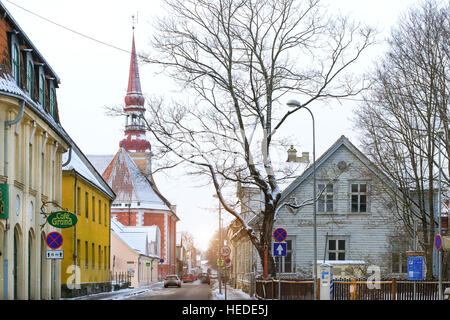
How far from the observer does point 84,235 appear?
37.1 metres

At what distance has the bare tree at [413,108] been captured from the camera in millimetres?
27328

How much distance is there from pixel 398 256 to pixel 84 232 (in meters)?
18.0

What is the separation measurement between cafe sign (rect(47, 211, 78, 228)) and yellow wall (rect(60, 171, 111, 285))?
9.54 meters

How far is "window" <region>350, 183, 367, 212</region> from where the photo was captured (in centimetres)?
4119

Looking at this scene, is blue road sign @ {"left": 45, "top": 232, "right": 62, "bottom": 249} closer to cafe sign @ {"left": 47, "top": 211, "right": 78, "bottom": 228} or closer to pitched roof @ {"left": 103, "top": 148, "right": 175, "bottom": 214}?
cafe sign @ {"left": 47, "top": 211, "right": 78, "bottom": 228}

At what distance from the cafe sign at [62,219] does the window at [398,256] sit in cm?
2230

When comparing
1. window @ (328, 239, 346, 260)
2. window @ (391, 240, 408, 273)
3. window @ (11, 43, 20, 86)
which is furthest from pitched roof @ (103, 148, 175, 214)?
window @ (11, 43, 20, 86)

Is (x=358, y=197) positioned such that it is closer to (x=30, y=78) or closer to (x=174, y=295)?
(x=174, y=295)

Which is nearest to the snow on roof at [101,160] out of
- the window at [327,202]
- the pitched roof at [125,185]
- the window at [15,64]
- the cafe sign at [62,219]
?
the pitched roof at [125,185]

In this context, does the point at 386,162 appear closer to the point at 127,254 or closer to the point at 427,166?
the point at 427,166

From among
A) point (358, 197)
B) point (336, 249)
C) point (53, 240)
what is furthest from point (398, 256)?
point (53, 240)
